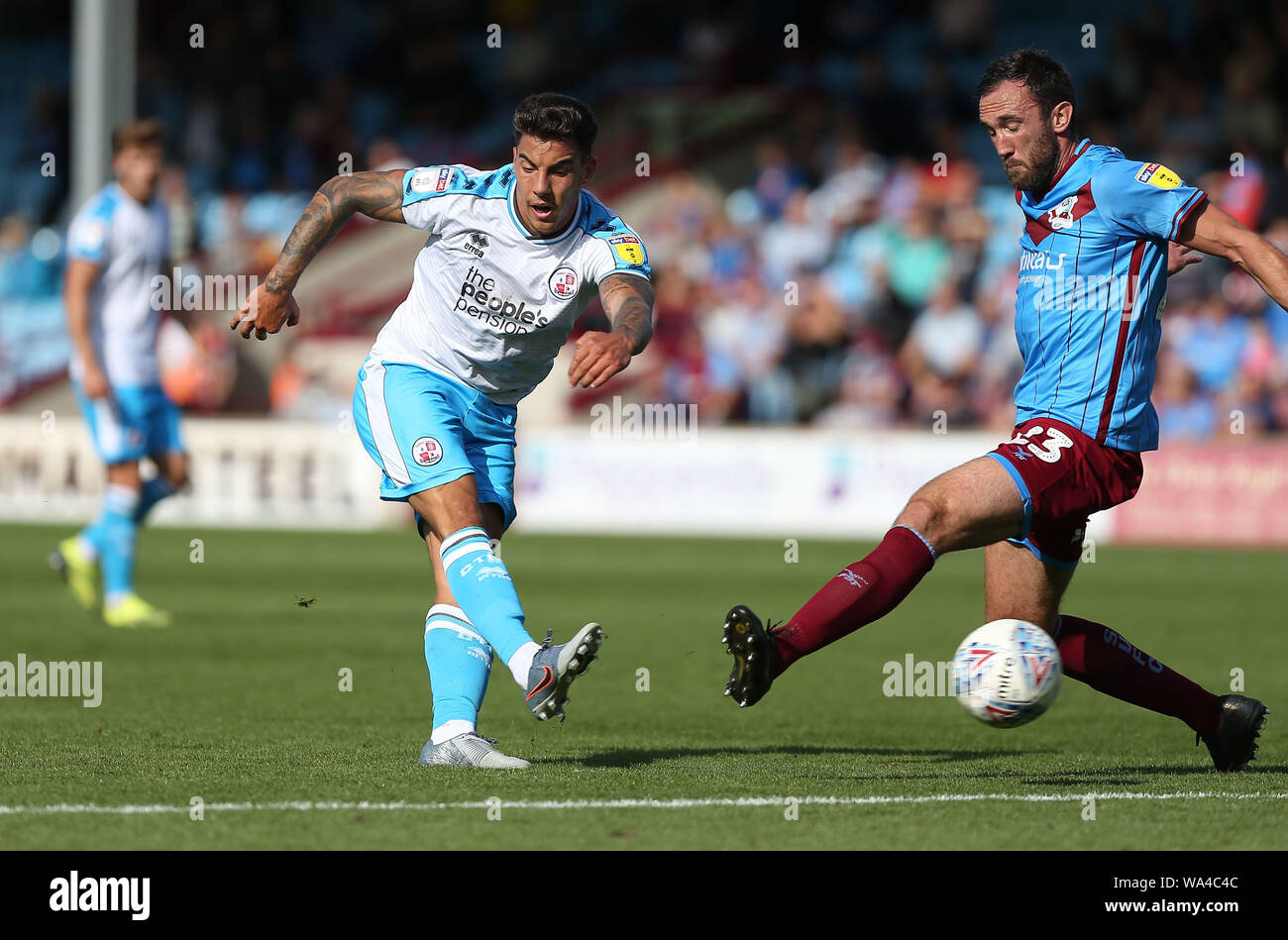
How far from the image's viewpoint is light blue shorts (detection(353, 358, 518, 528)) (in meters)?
6.37

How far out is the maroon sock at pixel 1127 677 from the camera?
6.57 m

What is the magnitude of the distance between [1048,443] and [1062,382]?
0.82 ft

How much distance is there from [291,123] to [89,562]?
52.9 ft

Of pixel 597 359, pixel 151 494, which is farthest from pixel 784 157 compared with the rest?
pixel 597 359

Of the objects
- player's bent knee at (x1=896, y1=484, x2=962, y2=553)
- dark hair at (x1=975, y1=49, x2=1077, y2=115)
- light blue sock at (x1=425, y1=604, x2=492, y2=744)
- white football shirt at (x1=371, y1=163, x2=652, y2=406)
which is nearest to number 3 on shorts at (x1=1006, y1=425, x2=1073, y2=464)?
player's bent knee at (x1=896, y1=484, x2=962, y2=553)

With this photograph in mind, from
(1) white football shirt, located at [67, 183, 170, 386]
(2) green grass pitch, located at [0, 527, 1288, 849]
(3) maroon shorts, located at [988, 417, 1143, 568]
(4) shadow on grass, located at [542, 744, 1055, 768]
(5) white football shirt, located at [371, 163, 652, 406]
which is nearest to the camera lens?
(2) green grass pitch, located at [0, 527, 1288, 849]

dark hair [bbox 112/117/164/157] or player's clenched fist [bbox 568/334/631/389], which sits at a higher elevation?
dark hair [bbox 112/117/164/157]

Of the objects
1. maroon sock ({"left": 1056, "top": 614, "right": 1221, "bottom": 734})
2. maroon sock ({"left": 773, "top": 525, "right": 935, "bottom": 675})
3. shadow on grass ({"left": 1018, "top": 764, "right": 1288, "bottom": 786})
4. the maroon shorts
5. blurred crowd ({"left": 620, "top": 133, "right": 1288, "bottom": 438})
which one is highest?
blurred crowd ({"left": 620, "top": 133, "right": 1288, "bottom": 438})

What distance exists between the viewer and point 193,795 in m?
5.77

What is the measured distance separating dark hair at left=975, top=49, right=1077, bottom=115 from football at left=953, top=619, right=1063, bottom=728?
1.72 m

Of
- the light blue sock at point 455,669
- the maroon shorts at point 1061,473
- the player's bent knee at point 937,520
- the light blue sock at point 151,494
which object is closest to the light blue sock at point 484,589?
the light blue sock at point 455,669

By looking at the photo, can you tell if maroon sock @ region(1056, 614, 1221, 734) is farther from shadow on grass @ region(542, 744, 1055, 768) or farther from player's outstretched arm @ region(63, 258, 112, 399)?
player's outstretched arm @ region(63, 258, 112, 399)

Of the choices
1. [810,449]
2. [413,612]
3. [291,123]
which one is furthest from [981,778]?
[291,123]
